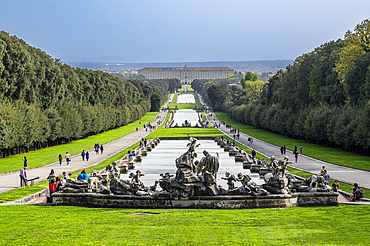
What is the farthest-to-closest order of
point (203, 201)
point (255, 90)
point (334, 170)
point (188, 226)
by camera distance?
point (255, 90) → point (334, 170) → point (203, 201) → point (188, 226)

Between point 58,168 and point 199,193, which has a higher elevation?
point 199,193

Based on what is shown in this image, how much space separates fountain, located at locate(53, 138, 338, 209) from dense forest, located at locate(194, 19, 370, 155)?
24.9 m

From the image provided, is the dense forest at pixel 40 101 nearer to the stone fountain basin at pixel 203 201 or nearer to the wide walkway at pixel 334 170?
the stone fountain basin at pixel 203 201

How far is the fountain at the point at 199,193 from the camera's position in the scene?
1731cm

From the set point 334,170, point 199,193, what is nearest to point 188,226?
point 199,193

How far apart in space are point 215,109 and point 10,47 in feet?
335

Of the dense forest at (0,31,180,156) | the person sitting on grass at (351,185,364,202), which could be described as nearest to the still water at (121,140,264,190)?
the person sitting on grass at (351,185,364,202)

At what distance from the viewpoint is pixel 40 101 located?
56.2 metres

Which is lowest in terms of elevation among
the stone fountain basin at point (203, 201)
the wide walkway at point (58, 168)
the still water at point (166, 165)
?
the still water at point (166, 165)

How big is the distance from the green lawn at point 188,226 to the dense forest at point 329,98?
92.0 ft

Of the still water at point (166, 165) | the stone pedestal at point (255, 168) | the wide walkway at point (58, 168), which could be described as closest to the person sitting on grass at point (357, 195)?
the still water at point (166, 165)

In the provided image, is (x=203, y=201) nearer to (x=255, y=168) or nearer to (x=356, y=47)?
(x=255, y=168)

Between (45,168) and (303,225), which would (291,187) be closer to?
(303,225)

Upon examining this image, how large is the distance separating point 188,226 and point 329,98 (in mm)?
49170
